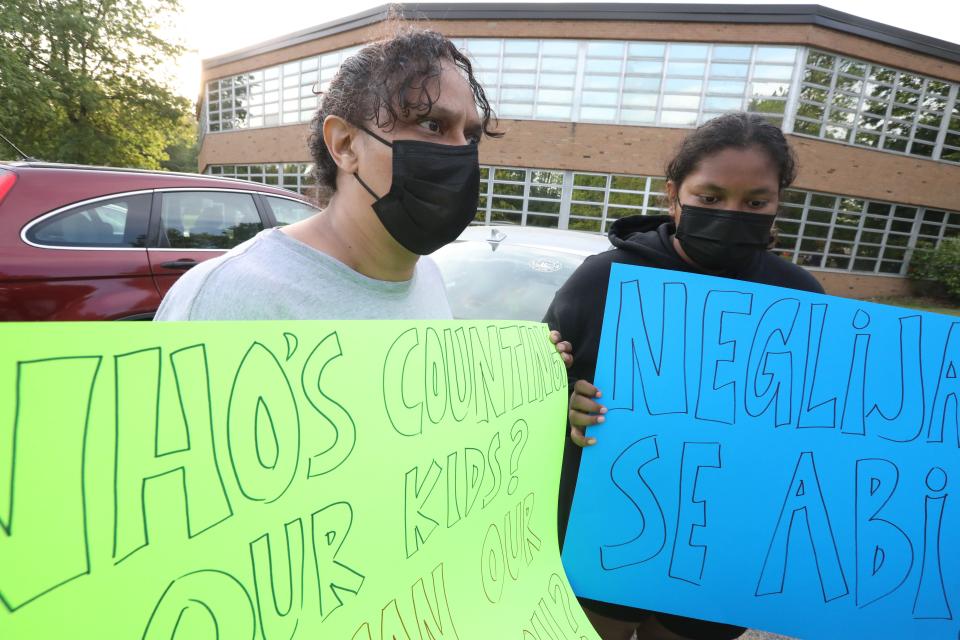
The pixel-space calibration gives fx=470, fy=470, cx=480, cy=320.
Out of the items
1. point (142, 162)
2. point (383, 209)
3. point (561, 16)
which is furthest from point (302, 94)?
point (383, 209)

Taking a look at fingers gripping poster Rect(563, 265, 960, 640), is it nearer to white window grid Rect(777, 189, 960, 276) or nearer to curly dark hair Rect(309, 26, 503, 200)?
curly dark hair Rect(309, 26, 503, 200)

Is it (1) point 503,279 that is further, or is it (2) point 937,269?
(2) point 937,269

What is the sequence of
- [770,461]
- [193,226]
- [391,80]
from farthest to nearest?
[193,226], [770,461], [391,80]

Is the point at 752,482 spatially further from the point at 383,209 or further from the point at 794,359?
the point at 383,209

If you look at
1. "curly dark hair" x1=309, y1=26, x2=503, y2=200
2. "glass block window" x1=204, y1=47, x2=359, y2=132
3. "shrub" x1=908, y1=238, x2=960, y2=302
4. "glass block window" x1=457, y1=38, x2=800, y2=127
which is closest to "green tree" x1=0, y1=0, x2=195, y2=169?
"glass block window" x1=204, y1=47, x2=359, y2=132

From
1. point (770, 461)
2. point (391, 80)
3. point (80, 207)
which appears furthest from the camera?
point (80, 207)

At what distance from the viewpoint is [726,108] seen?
1495cm

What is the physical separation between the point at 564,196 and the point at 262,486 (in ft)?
53.6

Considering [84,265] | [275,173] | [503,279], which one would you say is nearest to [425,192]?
[503,279]

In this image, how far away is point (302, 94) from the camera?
63.2 ft

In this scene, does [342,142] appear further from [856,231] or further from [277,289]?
[856,231]

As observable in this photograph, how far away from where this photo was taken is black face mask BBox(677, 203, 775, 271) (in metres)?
1.44

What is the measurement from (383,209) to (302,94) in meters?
21.3

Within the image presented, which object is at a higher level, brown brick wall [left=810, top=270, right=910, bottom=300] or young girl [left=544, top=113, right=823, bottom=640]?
→ young girl [left=544, top=113, right=823, bottom=640]
